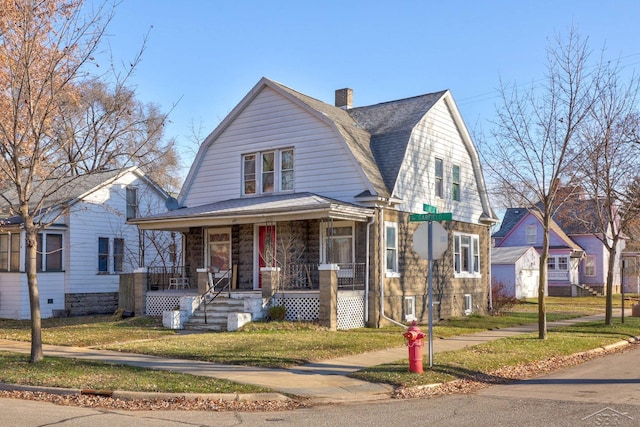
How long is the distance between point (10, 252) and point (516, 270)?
99.8 feet

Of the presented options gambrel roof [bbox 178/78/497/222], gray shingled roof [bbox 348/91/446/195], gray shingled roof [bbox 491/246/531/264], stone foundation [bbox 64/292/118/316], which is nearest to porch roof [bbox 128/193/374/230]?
gambrel roof [bbox 178/78/497/222]

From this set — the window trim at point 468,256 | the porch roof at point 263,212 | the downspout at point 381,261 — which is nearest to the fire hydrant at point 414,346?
the porch roof at point 263,212

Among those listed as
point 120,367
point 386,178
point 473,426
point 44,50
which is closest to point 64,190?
point 386,178

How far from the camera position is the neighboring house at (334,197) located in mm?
20734

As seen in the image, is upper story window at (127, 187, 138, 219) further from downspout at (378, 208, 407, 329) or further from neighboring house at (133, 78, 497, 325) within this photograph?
downspout at (378, 208, 407, 329)

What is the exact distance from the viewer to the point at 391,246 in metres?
21.7

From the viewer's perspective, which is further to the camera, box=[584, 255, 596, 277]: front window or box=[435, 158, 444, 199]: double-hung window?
box=[584, 255, 596, 277]: front window

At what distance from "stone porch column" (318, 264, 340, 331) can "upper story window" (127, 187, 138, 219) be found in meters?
14.0

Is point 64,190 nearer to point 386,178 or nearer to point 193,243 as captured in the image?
point 193,243

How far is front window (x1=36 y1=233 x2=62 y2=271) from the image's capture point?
86.2ft

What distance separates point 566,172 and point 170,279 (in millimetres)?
14094

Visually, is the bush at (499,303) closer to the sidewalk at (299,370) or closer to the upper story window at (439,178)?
the upper story window at (439,178)

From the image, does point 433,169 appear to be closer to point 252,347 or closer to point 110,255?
point 252,347

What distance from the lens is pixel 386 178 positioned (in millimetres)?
21734
